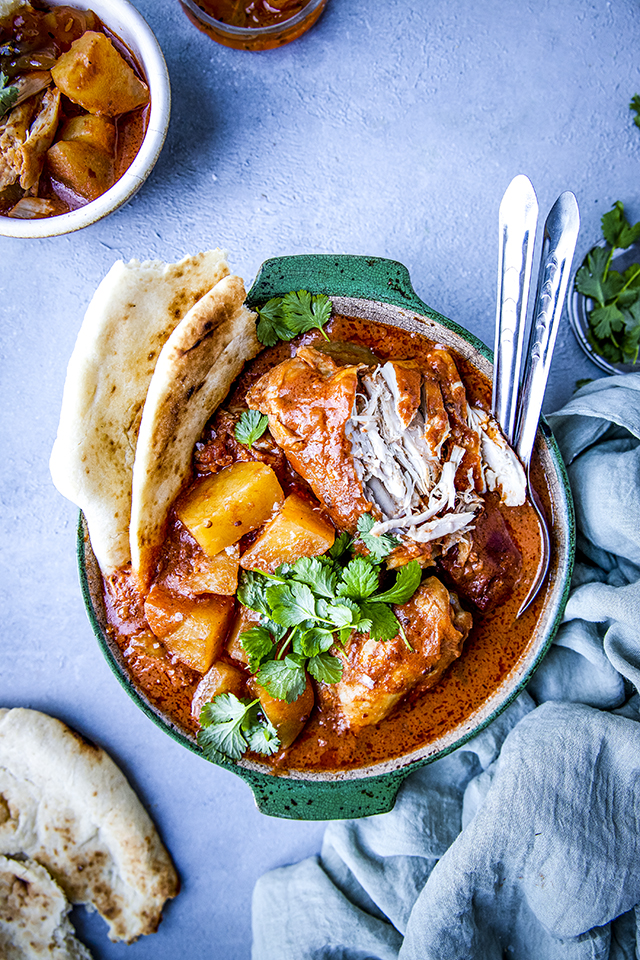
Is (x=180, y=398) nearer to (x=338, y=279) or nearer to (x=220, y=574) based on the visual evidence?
(x=220, y=574)

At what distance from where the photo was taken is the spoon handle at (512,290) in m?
2.53

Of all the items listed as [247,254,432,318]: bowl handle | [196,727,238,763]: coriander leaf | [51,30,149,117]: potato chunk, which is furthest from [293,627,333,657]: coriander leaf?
[51,30,149,117]: potato chunk

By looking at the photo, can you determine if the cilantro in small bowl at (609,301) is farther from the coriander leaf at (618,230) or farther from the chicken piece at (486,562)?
the chicken piece at (486,562)

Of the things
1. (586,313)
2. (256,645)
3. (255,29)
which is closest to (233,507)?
A: (256,645)

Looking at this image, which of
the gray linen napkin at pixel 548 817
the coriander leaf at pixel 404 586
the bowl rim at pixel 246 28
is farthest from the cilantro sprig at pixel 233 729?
the bowl rim at pixel 246 28

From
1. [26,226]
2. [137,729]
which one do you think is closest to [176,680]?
[137,729]

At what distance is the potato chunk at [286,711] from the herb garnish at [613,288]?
2.07 m

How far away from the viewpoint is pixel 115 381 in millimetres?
2514

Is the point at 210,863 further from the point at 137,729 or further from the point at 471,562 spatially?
the point at 471,562

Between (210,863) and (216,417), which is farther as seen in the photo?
(210,863)

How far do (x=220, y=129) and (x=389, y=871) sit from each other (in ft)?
11.7

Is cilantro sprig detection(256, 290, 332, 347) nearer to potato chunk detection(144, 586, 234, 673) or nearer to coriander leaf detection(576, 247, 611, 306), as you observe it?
potato chunk detection(144, 586, 234, 673)

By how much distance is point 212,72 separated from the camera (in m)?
3.26

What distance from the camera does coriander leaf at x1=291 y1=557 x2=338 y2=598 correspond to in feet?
8.30
